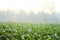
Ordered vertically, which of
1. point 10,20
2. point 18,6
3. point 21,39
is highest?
point 18,6

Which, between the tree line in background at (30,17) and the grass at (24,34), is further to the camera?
the tree line in background at (30,17)

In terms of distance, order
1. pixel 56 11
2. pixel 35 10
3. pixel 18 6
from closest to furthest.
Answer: pixel 18 6 < pixel 35 10 < pixel 56 11

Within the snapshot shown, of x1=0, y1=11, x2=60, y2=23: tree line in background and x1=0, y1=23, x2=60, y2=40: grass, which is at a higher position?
x1=0, y1=11, x2=60, y2=23: tree line in background

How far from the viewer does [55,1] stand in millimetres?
5004

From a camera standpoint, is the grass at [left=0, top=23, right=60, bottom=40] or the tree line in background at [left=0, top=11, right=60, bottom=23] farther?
the tree line in background at [left=0, top=11, right=60, bottom=23]

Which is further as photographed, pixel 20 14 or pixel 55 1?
pixel 55 1

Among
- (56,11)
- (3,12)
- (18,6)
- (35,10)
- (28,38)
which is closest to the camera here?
(28,38)

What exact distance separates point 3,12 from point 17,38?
3.69 feet

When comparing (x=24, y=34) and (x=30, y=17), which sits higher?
(x=30, y=17)

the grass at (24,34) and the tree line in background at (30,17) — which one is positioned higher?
the tree line in background at (30,17)

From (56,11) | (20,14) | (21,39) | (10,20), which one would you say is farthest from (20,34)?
(56,11)

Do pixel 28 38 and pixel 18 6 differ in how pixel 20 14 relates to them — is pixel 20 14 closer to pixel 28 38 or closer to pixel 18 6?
pixel 18 6

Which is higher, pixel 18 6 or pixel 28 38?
pixel 18 6

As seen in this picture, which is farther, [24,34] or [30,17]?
[30,17]
